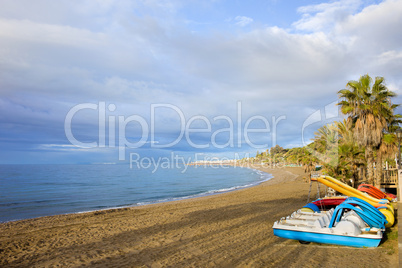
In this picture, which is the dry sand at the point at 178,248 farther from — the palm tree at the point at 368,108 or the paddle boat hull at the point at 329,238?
the palm tree at the point at 368,108

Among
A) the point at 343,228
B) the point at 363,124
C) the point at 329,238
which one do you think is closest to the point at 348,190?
the point at 343,228

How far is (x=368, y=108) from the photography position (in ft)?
54.1

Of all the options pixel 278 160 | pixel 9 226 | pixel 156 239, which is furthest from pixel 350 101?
pixel 278 160

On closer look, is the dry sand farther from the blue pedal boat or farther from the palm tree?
the palm tree

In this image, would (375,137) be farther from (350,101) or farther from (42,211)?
(42,211)

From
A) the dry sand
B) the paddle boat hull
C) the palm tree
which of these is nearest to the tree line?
the palm tree

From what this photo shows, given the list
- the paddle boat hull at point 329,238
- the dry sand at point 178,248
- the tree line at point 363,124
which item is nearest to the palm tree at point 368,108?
the tree line at point 363,124

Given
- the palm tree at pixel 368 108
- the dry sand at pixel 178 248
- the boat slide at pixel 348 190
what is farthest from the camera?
the palm tree at pixel 368 108

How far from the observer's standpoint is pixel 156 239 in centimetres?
930

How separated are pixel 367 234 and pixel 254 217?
19.8ft

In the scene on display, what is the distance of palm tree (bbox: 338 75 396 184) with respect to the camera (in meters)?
16.3

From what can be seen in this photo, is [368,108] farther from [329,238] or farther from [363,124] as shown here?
[329,238]

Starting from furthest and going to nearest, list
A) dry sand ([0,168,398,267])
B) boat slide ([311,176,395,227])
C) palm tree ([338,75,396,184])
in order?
1. palm tree ([338,75,396,184])
2. boat slide ([311,176,395,227])
3. dry sand ([0,168,398,267])

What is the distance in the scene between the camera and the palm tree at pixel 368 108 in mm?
16344
